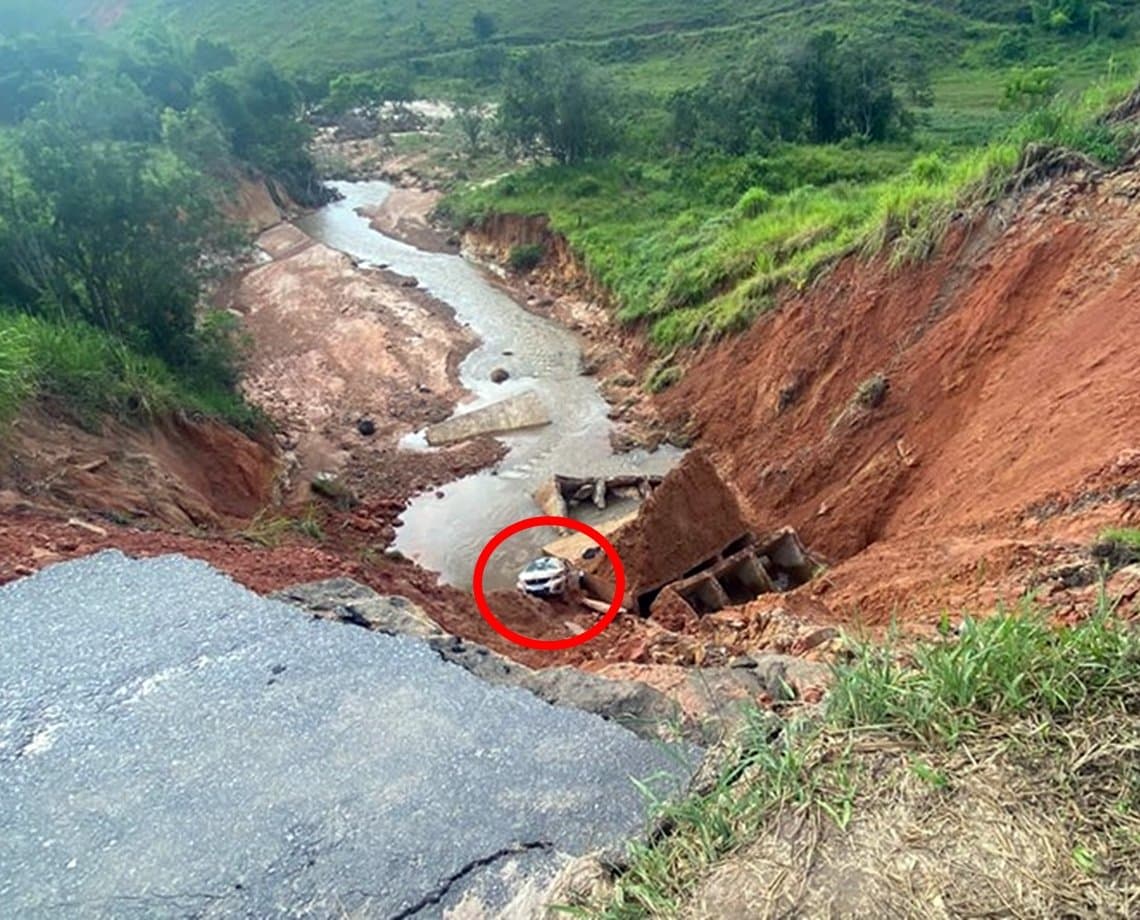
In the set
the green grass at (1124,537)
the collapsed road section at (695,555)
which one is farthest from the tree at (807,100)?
the green grass at (1124,537)

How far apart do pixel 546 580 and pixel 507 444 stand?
23.1 ft

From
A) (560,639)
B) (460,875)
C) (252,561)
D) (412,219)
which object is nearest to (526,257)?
(412,219)

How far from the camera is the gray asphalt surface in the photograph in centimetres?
415

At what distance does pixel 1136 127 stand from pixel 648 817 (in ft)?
46.6

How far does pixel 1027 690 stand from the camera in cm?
353

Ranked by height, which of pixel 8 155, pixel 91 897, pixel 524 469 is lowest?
pixel 524 469

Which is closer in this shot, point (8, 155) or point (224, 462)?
point (224, 462)

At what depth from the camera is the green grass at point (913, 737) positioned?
3.34 meters

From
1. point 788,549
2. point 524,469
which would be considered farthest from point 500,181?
point 788,549

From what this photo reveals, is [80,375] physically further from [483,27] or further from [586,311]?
[483,27]

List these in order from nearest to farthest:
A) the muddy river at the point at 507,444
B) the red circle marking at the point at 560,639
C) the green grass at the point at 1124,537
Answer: the green grass at the point at 1124,537
the red circle marking at the point at 560,639
the muddy river at the point at 507,444

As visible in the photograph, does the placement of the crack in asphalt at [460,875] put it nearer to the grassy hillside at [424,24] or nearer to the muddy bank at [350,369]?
the muddy bank at [350,369]

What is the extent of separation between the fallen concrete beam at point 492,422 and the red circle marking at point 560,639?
401cm

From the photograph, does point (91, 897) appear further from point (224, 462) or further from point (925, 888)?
point (224, 462)
